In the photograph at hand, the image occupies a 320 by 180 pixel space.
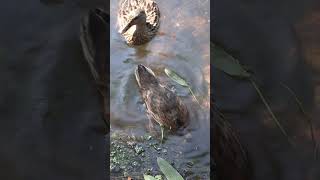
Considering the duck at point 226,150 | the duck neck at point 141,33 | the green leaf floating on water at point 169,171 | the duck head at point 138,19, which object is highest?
the duck head at point 138,19

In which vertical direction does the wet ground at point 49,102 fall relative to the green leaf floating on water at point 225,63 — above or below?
below

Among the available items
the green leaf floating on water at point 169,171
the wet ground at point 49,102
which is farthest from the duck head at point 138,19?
the green leaf floating on water at point 169,171

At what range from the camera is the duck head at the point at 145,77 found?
8.20 ft

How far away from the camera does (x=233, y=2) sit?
250 centimetres

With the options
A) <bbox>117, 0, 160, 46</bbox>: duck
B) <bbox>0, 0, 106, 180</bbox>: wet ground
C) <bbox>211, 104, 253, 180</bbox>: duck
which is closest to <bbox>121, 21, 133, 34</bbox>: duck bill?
<bbox>117, 0, 160, 46</bbox>: duck

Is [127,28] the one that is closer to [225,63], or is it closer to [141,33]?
[141,33]

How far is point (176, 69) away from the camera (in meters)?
2.50

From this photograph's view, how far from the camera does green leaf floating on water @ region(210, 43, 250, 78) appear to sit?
250 cm

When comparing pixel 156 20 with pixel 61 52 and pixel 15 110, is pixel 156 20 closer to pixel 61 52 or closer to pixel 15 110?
pixel 61 52

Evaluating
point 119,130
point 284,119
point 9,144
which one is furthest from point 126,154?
point 284,119

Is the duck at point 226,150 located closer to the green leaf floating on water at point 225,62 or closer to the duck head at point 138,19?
the green leaf floating on water at point 225,62

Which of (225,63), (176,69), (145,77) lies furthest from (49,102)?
(225,63)

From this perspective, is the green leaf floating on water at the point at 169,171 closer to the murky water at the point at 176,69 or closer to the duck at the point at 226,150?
the murky water at the point at 176,69

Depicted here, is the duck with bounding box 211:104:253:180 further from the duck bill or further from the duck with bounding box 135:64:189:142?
the duck bill
